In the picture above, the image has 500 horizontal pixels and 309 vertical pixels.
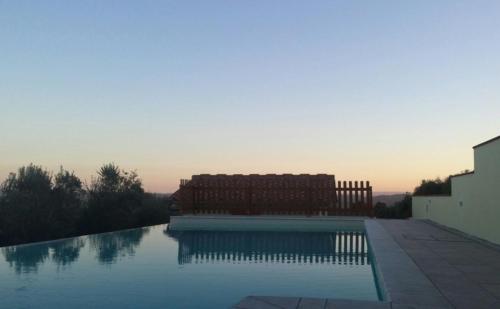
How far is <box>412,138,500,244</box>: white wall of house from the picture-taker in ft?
29.5

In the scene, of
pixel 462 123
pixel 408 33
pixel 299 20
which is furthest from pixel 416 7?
pixel 462 123

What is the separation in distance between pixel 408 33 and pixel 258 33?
4689 millimetres

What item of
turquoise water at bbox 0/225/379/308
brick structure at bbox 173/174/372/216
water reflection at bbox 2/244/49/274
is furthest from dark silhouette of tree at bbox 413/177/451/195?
water reflection at bbox 2/244/49/274

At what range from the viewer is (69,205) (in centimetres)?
2197

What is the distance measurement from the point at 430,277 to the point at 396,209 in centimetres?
1797

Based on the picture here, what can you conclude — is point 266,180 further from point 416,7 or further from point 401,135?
point 416,7

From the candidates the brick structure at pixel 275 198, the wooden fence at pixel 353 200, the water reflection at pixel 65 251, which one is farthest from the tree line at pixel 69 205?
the wooden fence at pixel 353 200

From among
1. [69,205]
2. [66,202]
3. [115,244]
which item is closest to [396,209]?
[115,244]

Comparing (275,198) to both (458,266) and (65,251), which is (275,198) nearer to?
(65,251)

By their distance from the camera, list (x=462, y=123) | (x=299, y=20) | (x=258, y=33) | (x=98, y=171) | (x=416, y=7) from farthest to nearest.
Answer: (x=98, y=171), (x=462, y=123), (x=258, y=33), (x=299, y=20), (x=416, y=7)

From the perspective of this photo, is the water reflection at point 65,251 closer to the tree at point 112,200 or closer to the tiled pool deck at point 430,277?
the tiled pool deck at point 430,277

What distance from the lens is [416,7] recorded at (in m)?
13.2

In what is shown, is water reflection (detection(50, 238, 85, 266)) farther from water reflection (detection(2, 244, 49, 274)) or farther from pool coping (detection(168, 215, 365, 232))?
pool coping (detection(168, 215, 365, 232))

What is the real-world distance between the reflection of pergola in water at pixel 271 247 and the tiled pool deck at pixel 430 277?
1266 mm
